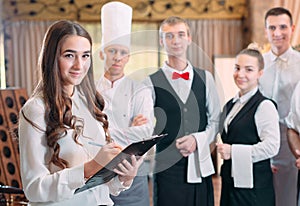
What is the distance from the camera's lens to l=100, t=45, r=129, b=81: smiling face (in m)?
1.80

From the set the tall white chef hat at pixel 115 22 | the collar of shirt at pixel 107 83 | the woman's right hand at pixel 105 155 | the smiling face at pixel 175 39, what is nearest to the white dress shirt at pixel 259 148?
the smiling face at pixel 175 39

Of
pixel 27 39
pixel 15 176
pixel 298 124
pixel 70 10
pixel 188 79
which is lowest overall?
pixel 15 176

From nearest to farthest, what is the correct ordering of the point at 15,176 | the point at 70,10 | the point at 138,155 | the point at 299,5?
the point at 138,155 → the point at 15,176 → the point at 299,5 → the point at 70,10

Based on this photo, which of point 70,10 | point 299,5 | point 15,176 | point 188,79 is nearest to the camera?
point 188,79

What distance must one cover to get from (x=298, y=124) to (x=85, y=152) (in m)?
1.27

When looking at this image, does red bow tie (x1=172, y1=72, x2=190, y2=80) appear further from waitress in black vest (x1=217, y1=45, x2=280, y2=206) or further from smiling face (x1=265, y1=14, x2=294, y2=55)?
smiling face (x1=265, y1=14, x2=294, y2=55)

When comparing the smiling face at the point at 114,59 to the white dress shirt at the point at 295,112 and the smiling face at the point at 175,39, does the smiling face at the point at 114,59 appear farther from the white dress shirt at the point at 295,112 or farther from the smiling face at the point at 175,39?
the white dress shirt at the point at 295,112

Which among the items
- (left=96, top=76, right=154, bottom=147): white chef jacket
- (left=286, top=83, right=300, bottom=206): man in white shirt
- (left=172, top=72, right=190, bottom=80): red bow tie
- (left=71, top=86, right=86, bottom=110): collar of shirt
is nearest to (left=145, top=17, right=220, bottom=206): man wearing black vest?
(left=172, top=72, right=190, bottom=80): red bow tie

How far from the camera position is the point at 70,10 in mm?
5316

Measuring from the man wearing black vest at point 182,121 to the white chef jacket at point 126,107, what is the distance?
0.12m

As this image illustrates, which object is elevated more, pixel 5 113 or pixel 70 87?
pixel 70 87

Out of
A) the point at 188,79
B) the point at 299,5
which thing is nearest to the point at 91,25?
the point at 299,5

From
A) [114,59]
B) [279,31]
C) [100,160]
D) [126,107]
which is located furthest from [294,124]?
[100,160]

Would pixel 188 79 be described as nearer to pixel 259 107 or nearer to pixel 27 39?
pixel 259 107
